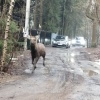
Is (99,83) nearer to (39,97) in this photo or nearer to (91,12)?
(39,97)

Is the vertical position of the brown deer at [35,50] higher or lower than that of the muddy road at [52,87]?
higher

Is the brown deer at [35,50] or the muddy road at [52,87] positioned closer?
the muddy road at [52,87]

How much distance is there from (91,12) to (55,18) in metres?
11.0

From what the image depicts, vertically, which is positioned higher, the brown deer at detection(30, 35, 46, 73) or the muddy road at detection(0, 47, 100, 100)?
the brown deer at detection(30, 35, 46, 73)

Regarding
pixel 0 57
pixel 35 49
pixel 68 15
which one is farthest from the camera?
pixel 68 15

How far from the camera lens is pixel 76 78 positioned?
14.3 metres

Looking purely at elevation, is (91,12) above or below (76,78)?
above

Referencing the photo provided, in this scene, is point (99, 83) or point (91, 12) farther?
point (91, 12)

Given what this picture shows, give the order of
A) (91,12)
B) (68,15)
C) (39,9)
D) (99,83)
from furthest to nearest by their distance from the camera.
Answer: (68,15) → (39,9) → (91,12) → (99,83)

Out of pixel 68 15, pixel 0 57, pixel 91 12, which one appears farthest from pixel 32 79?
pixel 68 15

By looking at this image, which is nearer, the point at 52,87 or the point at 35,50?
the point at 52,87

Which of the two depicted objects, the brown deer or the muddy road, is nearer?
the muddy road

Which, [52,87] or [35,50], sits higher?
[35,50]

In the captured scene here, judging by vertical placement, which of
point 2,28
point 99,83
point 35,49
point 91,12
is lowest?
point 99,83
